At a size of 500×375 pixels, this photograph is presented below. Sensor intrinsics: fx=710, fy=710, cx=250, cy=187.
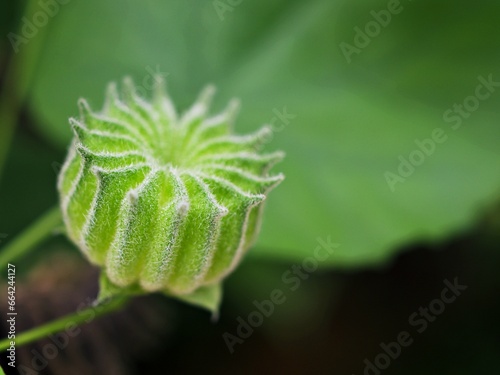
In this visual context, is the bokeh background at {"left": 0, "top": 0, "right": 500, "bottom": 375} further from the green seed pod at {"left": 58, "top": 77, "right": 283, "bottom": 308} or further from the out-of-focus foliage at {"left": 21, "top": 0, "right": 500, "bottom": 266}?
the green seed pod at {"left": 58, "top": 77, "right": 283, "bottom": 308}

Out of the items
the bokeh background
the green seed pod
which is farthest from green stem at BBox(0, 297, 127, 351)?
the bokeh background

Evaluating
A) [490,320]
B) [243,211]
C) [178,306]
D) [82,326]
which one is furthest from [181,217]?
[490,320]

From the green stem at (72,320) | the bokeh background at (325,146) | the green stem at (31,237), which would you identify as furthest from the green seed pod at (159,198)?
the bokeh background at (325,146)

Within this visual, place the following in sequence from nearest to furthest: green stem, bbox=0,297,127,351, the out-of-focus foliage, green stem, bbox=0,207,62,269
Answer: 1. green stem, bbox=0,297,127,351
2. green stem, bbox=0,207,62,269
3. the out-of-focus foliage

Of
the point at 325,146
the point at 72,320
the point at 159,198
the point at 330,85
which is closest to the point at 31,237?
the point at 72,320

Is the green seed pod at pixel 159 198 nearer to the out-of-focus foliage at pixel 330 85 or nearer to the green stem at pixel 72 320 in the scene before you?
the green stem at pixel 72 320

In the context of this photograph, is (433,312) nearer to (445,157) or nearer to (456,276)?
(456,276)
